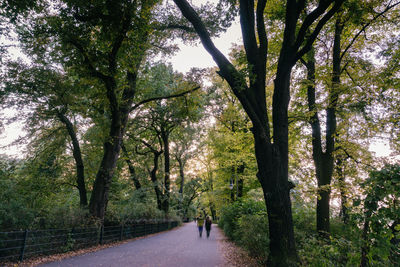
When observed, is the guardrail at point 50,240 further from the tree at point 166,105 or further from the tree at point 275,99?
the tree at point 166,105

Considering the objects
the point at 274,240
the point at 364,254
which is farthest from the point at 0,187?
the point at 364,254

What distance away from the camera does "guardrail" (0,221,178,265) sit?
6.67m

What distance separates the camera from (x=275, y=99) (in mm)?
5922

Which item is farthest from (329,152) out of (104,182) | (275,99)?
(104,182)

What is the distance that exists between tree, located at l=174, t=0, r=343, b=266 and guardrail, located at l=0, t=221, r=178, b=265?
722 cm

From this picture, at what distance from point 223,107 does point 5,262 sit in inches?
790

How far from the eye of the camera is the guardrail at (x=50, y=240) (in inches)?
263

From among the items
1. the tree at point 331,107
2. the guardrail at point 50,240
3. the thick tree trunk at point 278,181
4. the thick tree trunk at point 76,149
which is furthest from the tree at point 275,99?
the thick tree trunk at point 76,149

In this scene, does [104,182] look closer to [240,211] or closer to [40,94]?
[40,94]

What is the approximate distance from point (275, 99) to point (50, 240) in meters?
9.06

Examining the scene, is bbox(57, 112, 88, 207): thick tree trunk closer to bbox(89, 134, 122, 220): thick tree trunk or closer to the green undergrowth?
bbox(89, 134, 122, 220): thick tree trunk

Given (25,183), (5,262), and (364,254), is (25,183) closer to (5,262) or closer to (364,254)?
(5,262)

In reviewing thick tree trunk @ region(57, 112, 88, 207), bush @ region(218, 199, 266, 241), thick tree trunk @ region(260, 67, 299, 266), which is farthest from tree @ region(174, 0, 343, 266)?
thick tree trunk @ region(57, 112, 88, 207)

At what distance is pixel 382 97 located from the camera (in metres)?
8.02
